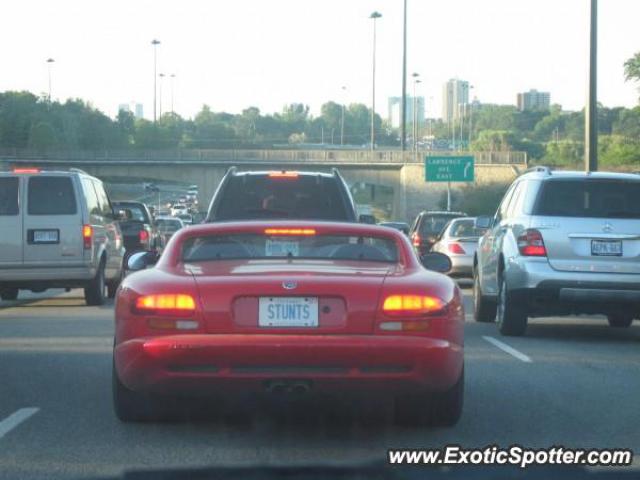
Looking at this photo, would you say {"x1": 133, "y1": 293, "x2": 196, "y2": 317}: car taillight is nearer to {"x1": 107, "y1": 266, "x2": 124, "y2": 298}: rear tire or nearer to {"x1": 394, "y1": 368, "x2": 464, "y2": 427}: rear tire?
{"x1": 394, "y1": 368, "x2": 464, "y2": 427}: rear tire

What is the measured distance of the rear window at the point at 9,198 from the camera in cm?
1889

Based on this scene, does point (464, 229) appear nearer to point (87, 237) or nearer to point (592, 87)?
point (592, 87)

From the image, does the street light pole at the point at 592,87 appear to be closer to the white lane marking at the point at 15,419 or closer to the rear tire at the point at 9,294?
the rear tire at the point at 9,294

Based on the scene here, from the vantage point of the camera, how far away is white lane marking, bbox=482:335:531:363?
1249 centimetres

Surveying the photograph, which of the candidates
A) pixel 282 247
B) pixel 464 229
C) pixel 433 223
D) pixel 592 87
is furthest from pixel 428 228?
pixel 282 247

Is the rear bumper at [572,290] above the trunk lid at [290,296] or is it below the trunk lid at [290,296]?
below

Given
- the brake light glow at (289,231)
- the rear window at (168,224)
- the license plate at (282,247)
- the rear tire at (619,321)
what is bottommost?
the rear window at (168,224)

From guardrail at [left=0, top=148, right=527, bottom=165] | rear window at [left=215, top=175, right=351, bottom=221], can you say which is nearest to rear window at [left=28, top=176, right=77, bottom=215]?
rear window at [left=215, top=175, right=351, bottom=221]

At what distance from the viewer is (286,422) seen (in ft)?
28.8

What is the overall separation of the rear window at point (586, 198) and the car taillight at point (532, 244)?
0.26 metres

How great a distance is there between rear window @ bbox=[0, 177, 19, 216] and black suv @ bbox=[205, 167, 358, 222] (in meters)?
5.30

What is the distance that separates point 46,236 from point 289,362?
1190 cm

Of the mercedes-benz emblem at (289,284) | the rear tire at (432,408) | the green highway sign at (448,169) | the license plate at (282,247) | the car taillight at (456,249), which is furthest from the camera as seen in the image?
the green highway sign at (448,169)

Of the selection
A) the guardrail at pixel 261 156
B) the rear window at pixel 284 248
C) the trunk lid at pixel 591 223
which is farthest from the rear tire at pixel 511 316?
the guardrail at pixel 261 156
